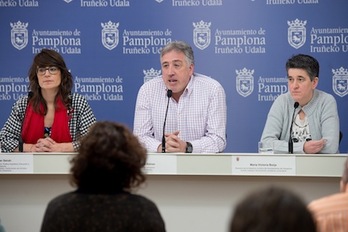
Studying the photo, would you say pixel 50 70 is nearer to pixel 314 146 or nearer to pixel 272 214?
pixel 314 146

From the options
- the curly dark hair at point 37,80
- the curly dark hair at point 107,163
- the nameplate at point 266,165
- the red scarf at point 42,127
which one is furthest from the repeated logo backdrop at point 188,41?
the curly dark hair at point 107,163

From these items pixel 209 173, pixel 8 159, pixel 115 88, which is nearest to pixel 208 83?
pixel 209 173

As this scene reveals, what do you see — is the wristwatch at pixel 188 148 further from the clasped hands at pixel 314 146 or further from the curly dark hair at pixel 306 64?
the curly dark hair at pixel 306 64

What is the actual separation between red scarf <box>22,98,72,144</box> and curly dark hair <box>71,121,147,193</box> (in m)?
2.35

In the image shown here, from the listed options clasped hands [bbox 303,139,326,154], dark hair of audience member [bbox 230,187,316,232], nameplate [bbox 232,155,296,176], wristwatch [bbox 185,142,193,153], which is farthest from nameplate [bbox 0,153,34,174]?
dark hair of audience member [bbox 230,187,316,232]

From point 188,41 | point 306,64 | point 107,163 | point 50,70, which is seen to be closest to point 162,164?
point 50,70

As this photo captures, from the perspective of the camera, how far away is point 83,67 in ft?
22.7

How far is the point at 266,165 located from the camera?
13.6 feet

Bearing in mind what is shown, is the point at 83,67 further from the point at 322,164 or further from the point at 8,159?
the point at 322,164

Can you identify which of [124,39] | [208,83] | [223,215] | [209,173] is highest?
[124,39]

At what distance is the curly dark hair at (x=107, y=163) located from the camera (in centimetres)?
239

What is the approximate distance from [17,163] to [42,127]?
50 centimetres

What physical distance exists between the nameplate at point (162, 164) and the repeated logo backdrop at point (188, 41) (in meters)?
2.47

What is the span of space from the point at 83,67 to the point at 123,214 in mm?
4702
